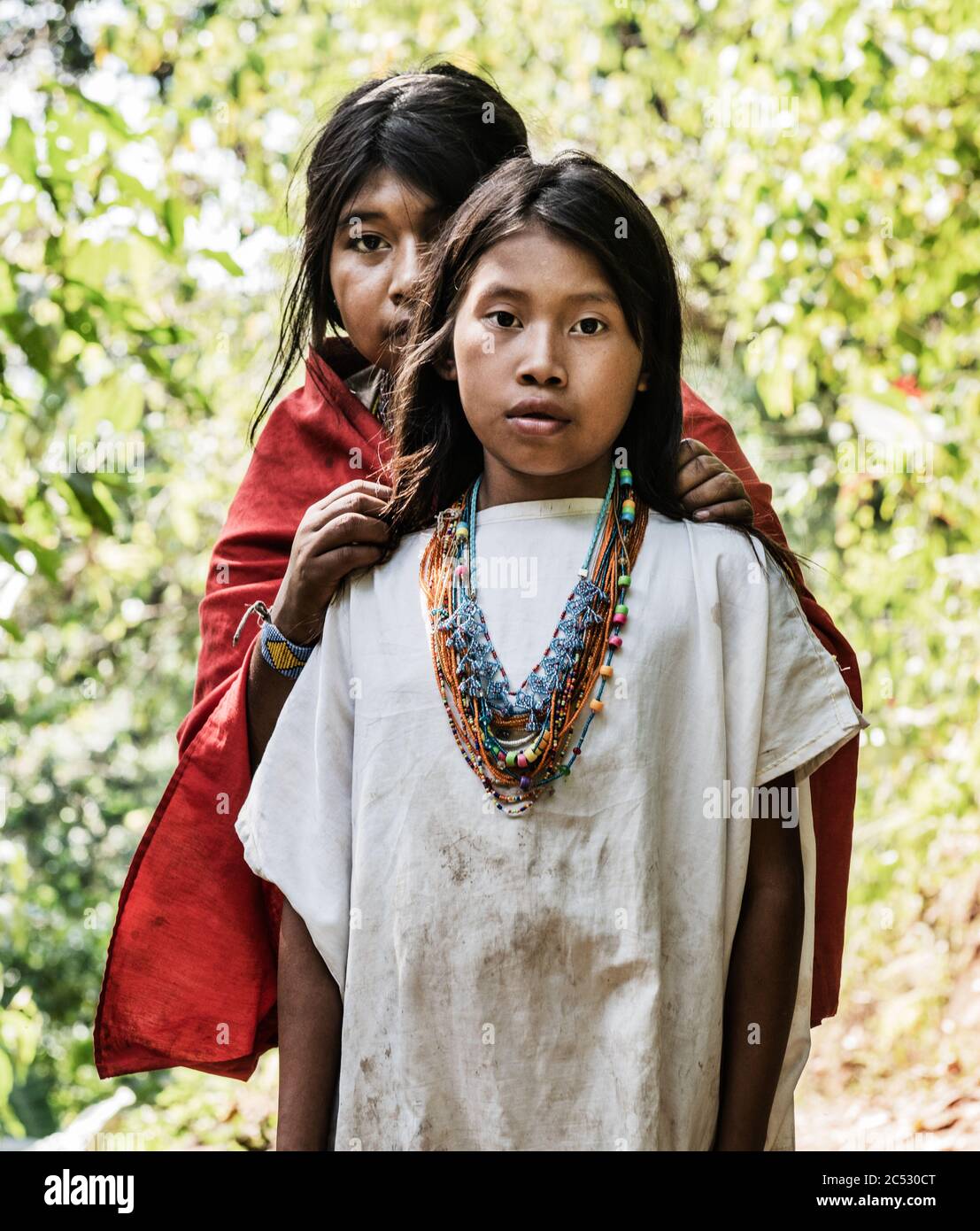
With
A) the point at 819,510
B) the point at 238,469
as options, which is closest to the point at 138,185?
the point at 238,469

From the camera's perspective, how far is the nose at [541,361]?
139 centimetres

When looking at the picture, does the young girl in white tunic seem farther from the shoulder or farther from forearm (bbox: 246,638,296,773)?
forearm (bbox: 246,638,296,773)

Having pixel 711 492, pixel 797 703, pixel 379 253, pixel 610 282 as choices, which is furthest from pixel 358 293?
pixel 797 703

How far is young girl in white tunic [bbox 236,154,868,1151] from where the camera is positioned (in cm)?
139

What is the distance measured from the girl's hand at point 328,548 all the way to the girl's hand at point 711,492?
1.06 ft

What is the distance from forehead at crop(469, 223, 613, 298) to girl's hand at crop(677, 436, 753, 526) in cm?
22

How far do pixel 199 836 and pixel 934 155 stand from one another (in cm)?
325

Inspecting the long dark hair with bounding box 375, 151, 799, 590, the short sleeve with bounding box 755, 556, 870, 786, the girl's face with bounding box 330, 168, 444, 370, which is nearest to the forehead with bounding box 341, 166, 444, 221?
the girl's face with bounding box 330, 168, 444, 370

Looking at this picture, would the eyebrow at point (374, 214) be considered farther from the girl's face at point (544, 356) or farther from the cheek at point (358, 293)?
the girl's face at point (544, 356)

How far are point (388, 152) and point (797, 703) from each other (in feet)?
2.87

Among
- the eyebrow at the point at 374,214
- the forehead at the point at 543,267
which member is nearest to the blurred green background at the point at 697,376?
the eyebrow at the point at 374,214

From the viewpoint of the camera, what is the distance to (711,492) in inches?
59.7

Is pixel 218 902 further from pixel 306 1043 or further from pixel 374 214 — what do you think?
pixel 374 214
